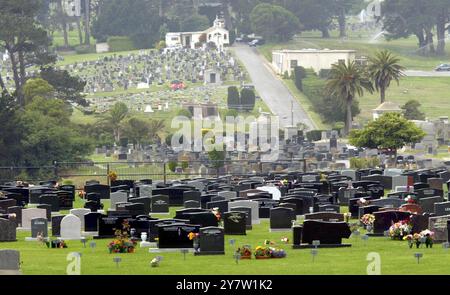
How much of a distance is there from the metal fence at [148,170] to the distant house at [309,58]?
7249cm

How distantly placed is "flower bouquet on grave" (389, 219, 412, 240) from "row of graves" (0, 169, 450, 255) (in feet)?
0.94

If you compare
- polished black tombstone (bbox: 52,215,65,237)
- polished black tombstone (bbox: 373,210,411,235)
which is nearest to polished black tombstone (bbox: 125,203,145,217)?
polished black tombstone (bbox: 52,215,65,237)

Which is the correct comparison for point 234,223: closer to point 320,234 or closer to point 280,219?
point 280,219

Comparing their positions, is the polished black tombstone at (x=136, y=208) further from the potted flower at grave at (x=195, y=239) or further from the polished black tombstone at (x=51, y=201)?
the potted flower at grave at (x=195, y=239)

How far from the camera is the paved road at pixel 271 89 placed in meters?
134

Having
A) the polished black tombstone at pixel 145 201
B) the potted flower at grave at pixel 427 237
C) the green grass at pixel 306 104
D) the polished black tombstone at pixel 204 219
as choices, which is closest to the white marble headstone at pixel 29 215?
the polished black tombstone at pixel 145 201

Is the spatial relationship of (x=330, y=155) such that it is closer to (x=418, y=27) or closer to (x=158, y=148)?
(x=158, y=148)

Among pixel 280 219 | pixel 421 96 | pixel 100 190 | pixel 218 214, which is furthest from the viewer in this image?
pixel 421 96

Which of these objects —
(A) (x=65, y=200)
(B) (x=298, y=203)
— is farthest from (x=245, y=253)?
(A) (x=65, y=200)

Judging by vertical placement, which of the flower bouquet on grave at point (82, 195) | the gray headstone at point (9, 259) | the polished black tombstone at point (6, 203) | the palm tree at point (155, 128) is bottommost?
the palm tree at point (155, 128)

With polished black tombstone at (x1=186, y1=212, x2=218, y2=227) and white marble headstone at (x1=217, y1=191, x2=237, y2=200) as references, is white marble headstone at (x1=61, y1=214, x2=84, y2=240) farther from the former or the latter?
white marble headstone at (x1=217, y1=191, x2=237, y2=200)

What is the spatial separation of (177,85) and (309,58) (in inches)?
650

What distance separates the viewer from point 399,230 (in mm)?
45938

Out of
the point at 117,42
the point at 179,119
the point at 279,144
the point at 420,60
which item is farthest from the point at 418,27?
the point at 279,144
